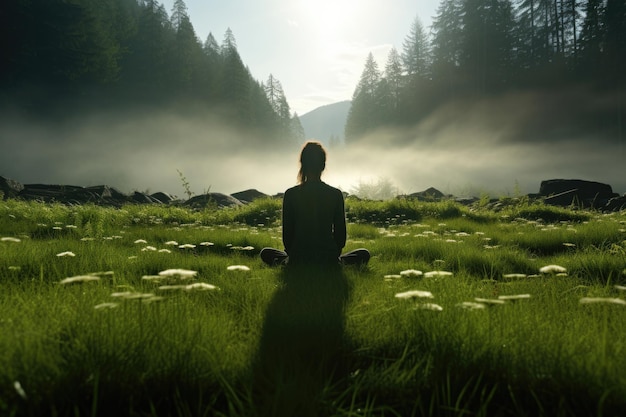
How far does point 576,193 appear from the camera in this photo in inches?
818

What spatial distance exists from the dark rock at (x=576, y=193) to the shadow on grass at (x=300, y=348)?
1995cm

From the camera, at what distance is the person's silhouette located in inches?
195

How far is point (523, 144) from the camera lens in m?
46.2

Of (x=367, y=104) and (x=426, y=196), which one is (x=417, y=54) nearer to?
(x=367, y=104)

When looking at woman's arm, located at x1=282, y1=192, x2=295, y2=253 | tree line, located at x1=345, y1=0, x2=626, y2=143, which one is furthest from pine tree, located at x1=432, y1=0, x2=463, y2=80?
woman's arm, located at x1=282, y1=192, x2=295, y2=253

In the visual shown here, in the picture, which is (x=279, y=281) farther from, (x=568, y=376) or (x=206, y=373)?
(x=568, y=376)

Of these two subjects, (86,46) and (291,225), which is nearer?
(291,225)

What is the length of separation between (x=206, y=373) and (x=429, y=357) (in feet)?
4.18

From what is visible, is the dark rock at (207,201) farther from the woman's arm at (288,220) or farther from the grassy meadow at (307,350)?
the grassy meadow at (307,350)

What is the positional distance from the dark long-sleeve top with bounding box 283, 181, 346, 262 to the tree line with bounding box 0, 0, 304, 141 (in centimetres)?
4208

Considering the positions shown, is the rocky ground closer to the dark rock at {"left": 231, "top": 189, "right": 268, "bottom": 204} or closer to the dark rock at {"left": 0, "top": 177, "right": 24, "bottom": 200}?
the dark rock at {"left": 0, "top": 177, "right": 24, "bottom": 200}

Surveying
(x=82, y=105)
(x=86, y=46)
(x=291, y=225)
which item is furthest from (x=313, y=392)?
(x=82, y=105)

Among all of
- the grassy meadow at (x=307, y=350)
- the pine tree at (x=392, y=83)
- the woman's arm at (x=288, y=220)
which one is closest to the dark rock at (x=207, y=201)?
the woman's arm at (x=288, y=220)

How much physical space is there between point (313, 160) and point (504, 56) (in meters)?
58.2
